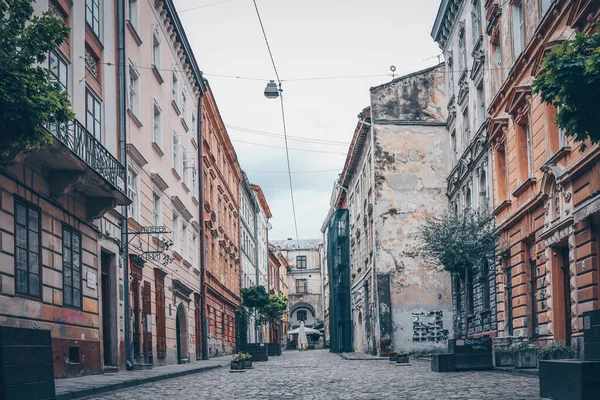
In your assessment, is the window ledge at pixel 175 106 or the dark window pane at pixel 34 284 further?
the window ledge at pixel 175 106

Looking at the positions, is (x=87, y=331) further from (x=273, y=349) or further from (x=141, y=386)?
(x=273, y=349)

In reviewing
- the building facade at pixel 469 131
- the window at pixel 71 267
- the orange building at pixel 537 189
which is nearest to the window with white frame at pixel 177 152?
the building facade at pixel 469 131

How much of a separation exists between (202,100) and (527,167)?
17790mm

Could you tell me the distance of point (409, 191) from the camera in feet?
111

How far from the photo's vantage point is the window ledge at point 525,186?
1909 centimetres

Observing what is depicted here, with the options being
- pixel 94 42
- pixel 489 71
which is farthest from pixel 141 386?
pixel 489 71

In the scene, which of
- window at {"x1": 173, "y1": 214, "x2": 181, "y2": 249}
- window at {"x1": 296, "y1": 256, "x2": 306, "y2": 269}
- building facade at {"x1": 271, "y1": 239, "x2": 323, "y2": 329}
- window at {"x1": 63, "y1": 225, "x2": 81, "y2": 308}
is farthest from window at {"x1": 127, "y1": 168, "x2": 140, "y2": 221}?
window at {"x1": 296, "y1": 256, "x2": 306, "y2": 269}

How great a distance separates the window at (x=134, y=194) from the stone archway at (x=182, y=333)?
25.6 ft

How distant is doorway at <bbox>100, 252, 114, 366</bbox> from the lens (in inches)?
723

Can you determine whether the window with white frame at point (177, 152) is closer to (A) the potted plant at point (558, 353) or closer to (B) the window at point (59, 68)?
(B) the window at point (59, 68)

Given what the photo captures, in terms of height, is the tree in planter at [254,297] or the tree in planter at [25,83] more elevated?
the tree in planter at [25,83]

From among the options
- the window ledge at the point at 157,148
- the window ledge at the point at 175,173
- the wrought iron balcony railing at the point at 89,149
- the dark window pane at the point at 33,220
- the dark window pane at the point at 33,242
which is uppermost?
the window ledge at the point at 157,148

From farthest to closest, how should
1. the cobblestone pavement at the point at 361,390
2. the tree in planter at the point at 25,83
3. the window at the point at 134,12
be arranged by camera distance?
the window at the point at 134,12, the cobblestone pavement at the point at 361,390, the tree in planter at the point at 25,83

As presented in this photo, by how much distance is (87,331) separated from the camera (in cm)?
1644
